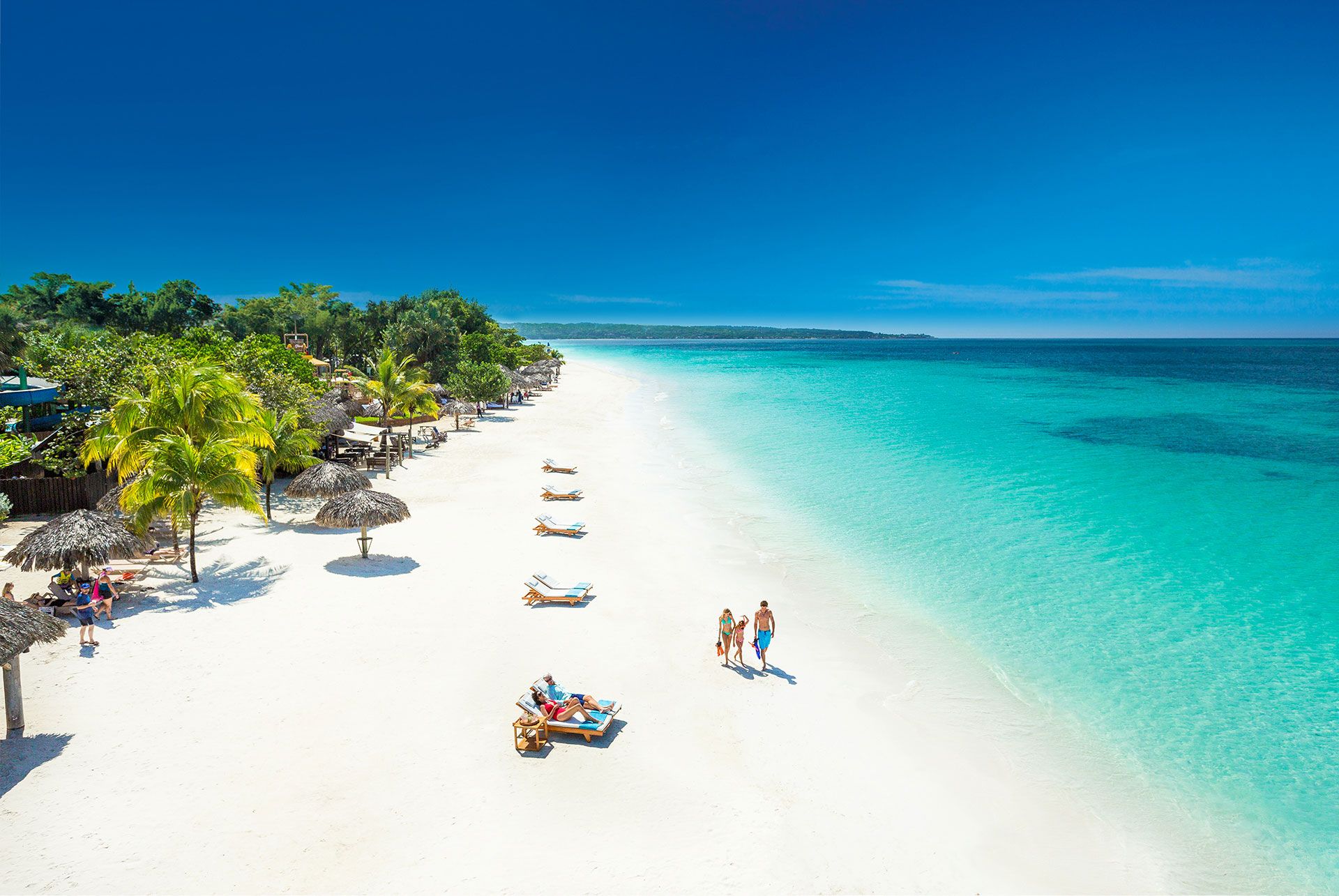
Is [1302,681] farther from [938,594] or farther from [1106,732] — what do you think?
[938,594]

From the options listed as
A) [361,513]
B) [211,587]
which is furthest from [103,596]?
[361,513]

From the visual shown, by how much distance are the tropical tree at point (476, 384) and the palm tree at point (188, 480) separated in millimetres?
24832

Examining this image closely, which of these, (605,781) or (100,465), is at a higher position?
(100,465)

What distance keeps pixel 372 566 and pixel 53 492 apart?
9122 millimetres

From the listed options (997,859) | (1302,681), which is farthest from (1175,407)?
(997,859)

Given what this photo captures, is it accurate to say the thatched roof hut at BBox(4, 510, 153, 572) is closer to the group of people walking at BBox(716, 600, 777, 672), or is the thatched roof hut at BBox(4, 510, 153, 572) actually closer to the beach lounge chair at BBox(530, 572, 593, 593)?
the beach lounge chair at BBox(530, 572, 593, 593)

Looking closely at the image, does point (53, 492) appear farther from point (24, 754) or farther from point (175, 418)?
point (24, 754)

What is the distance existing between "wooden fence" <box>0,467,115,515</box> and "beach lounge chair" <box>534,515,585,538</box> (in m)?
10.3

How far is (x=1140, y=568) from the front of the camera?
15352 mm

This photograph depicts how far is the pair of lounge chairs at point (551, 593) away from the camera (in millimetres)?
11891

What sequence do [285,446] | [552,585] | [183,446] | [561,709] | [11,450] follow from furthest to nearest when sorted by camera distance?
[285,446] → [11,450] → [552,585] → [183,446] → [561,709]

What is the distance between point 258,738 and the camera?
7594mm

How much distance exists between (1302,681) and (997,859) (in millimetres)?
7847

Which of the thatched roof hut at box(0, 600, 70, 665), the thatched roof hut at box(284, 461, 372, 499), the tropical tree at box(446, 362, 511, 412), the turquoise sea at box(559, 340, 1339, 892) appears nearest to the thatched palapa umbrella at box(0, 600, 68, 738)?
the thatched roof hut at box(0, 600, 70, 665)
